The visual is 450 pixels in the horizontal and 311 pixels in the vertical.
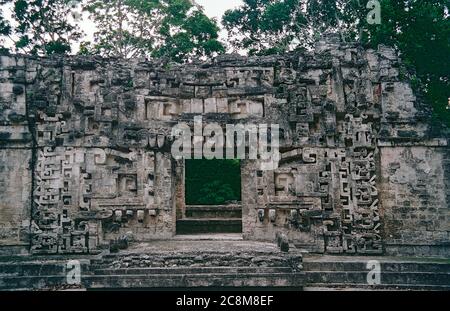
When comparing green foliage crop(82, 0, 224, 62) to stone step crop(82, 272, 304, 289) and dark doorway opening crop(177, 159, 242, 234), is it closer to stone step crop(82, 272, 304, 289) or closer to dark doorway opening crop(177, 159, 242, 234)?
dark doorway opening crop(177, 159, 242, 234)

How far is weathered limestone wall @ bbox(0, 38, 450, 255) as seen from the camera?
10625mm

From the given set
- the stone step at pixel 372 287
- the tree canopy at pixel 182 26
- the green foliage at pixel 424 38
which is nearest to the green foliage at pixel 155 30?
the tree canopy at pixel 182 26

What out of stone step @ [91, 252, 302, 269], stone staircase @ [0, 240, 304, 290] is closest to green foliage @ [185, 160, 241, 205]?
stone staircase @ [0, 240, 304, 290]

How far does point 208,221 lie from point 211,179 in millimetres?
5743

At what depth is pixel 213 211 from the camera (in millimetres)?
15352

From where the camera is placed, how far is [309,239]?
1055cm

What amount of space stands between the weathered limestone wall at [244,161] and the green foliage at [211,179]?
26.1 ft

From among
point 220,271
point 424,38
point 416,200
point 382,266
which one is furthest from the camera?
point 424,38

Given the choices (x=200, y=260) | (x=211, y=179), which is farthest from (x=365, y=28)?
(x=200, y=260)

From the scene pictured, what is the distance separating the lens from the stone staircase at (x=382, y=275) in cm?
847

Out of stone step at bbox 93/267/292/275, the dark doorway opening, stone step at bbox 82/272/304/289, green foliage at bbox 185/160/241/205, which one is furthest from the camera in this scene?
green foliage at bbox 185/160/241/205

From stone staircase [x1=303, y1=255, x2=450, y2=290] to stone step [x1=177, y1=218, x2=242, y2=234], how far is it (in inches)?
202

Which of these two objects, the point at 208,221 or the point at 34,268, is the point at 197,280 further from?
the point at 208,221

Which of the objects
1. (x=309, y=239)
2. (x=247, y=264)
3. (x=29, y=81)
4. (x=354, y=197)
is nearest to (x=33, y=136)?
(x=29, y=81)
